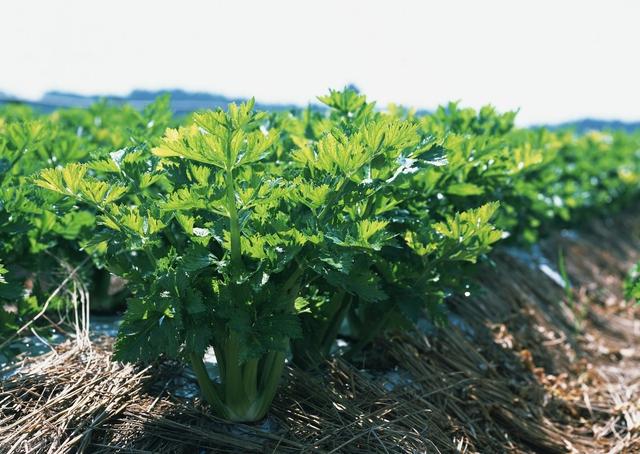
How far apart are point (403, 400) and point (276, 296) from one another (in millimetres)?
858

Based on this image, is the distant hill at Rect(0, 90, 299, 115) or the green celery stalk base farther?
the distant hill at Rect(0, 90, 299, 115)

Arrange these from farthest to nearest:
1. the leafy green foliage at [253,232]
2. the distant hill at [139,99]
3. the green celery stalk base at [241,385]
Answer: the distant hill at [139,99] < the green celery stalk base at [241,385] < the leafy green foliage at [253,232]

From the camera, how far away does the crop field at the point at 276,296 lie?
2.02 metres

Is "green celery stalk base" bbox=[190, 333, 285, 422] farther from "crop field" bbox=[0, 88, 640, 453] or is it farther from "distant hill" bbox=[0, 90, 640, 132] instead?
"distant hill" bbox=[0, 90, 640, 132]

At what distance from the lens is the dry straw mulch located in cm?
226

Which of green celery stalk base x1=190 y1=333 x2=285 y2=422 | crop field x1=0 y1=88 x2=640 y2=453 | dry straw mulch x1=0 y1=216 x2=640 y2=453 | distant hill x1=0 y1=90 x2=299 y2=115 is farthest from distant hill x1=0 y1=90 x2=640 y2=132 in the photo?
green celery stalk base x1=190 y1=333 x2=285 y2=422

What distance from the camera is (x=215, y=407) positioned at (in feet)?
7.63

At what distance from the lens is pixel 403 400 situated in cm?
266

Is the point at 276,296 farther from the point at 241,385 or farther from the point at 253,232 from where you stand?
A: the point at 241,385

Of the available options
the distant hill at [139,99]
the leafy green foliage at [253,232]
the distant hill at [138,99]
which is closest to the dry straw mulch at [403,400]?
the leafy green foliage at [253,232]

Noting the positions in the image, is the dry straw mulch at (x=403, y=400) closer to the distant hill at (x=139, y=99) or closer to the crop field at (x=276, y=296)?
the crop field at (x=276, y=296)

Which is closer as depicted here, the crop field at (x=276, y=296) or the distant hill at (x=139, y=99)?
the crop field at (x=276, y=296)

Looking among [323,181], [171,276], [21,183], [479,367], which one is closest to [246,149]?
[323,181]

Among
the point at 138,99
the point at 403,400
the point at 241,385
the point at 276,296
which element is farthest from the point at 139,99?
the point at 276,296
